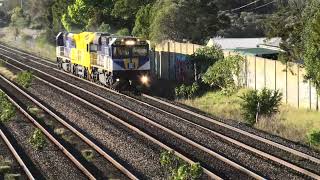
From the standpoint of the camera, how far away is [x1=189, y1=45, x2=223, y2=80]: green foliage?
3441 cm

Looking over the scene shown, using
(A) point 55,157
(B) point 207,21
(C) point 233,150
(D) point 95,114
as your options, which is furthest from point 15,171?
(B) point 207,21

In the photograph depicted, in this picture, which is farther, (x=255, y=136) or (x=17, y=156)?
(x=255, y=136)

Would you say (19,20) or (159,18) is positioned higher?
(19,20)

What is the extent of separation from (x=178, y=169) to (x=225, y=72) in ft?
59.1

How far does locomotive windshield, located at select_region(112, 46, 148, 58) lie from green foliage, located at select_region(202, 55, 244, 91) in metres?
4.06

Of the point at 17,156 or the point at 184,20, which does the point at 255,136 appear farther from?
the point at 184,20

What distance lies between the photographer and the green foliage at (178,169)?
14.1 metres

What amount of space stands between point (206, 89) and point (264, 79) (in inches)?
177

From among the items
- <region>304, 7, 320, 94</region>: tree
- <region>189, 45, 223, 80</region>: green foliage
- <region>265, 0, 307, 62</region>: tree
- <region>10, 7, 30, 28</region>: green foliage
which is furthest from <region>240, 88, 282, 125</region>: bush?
<region>10, 7, 30, 28</region>: green foliage

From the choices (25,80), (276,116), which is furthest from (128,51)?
(276,116)

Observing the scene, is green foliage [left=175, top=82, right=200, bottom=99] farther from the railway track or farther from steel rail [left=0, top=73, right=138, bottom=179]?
steel rail [left=0, top=73, right=138, bottom=179]

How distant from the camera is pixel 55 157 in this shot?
60.2 ft

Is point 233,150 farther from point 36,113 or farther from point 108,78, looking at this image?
point 108,78

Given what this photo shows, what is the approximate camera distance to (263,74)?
101 feet
